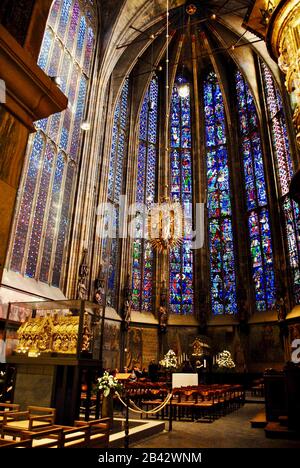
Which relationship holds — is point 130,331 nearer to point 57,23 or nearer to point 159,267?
point 159,267

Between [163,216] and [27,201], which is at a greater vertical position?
[27,201]

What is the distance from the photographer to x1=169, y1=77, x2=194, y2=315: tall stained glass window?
21328 millimetres

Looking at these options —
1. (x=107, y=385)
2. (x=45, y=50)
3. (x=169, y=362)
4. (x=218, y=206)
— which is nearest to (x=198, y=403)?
(x=107, y=385)

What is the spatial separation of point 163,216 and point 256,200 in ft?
34.5

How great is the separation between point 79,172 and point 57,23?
21.2 feet

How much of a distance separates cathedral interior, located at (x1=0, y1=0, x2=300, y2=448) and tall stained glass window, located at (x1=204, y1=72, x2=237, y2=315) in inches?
3.4

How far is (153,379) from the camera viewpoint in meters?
16.1

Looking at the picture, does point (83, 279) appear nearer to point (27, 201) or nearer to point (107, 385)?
point (27, 201)

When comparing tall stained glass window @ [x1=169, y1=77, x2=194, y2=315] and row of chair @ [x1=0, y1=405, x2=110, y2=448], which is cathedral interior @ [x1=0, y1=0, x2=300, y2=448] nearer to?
tall stained glass window @ [x1=169, y1=77, x2=194, y2=315]

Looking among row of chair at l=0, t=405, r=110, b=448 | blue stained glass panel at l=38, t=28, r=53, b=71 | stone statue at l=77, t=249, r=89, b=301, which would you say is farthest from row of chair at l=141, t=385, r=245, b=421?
blue stained glass panel at l=38, t=28, r=53, b=71

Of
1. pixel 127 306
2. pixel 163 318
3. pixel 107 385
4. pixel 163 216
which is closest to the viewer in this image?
pixel 107 385

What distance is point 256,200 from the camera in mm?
21109

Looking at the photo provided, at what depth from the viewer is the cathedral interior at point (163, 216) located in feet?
27.6

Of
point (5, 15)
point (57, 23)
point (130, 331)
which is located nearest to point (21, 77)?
point (5, 15)
